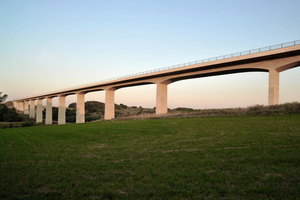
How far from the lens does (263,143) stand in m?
9.25

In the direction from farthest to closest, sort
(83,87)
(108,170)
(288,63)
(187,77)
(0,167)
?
(83,87) < (187,77) < (288,63) < (0,167) < (108,170)

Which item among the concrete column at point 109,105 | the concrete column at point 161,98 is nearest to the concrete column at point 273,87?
the concrete column at point 161,98

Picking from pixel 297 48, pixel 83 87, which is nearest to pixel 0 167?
pixel 297 48

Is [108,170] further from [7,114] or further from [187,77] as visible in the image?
[7,114]

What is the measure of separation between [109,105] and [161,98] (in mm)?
17259

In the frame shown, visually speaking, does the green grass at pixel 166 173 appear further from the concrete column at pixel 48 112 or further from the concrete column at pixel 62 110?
the concrete column at pixel 48 112

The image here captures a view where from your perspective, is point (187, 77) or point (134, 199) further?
point (187, 77)

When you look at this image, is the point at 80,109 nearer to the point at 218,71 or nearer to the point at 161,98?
the point at 161,98

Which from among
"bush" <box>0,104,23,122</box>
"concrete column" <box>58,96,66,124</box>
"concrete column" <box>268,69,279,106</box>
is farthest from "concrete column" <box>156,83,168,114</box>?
"bush" <box>0,104,23,122</box>

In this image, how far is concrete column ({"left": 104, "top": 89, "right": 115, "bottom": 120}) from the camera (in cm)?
4847

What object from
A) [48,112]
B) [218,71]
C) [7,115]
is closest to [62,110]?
[48,112]

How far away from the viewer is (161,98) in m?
38.8

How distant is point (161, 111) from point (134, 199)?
34047mm

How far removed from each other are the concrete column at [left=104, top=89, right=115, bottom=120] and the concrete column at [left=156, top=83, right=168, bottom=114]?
16.2 meters
